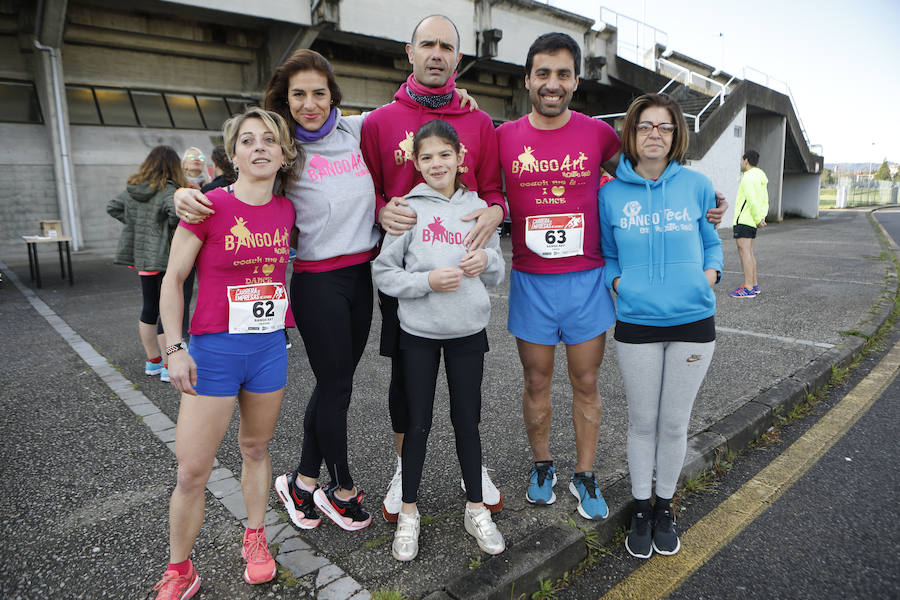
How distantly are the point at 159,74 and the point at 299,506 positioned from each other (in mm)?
16229

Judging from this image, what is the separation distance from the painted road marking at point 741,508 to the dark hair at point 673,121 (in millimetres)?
1767

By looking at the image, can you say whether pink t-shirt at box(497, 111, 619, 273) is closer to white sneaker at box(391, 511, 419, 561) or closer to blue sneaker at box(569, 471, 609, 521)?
blue sneaker at box(569, 471, 609, 521)

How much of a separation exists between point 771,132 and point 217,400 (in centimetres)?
2806

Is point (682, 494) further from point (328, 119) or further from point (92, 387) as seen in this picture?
point (92, 387)

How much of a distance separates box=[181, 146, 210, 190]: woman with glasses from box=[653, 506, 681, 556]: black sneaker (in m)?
4.90

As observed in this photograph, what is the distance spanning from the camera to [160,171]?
16.5ft

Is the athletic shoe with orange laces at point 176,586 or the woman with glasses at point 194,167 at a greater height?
the woman with glasses at point 194,167

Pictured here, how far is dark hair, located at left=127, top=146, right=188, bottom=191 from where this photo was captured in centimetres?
496

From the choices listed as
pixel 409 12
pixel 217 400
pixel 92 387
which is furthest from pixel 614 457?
pixel 409 12

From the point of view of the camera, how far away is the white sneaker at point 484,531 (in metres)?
2.32

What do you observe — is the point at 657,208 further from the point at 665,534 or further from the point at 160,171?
the point at 160,171

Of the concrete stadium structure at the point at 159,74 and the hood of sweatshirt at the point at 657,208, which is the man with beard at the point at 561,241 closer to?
the hood of sweatshirt at the point at 657,208

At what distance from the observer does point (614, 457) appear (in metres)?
3.18

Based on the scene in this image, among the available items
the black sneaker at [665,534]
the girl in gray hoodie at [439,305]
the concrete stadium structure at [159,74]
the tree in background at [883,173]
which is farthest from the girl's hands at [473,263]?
the tree in background at [883,173]
